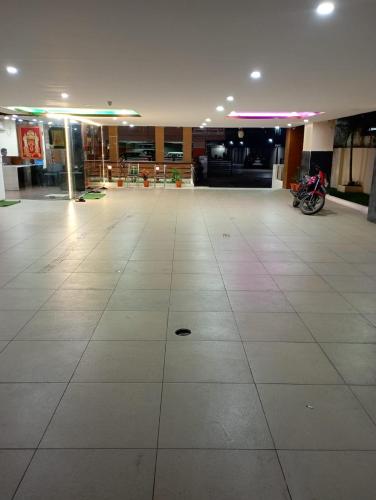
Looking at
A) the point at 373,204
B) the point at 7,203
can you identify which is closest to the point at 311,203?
the point at 373,204

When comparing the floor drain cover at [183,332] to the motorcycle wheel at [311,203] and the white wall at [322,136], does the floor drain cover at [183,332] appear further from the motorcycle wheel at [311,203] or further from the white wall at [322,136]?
the white wall at [322,136]

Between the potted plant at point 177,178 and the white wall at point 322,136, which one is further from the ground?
the white wall at point 322,136

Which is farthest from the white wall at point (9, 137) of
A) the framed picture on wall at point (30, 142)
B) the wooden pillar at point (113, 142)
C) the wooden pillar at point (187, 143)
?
the wooden pillar at point (187, 143)

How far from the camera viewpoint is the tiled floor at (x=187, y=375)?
1.89 m

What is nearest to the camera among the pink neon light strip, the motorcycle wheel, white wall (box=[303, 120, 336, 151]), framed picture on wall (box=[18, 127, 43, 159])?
the motorcycle wheel

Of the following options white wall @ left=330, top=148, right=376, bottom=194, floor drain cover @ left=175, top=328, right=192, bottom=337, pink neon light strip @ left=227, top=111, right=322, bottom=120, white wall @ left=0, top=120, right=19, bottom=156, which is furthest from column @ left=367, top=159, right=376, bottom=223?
white wall @ left=0, top=120, right=19, bottom=156

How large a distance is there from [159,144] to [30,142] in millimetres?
9810

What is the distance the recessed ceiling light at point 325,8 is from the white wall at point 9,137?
12.1 m

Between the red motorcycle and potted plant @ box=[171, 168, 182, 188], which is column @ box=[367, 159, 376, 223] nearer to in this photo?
the red motorcycle

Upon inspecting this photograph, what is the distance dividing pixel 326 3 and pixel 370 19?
2.03 ft

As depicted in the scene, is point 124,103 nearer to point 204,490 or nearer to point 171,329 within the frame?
point 171,329

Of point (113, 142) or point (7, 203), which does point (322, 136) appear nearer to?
point (7, 203)

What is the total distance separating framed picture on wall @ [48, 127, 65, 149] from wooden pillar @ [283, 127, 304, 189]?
848 cm

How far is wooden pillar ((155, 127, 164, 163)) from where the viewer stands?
21.3 m
